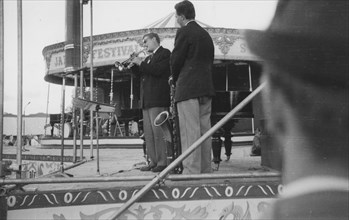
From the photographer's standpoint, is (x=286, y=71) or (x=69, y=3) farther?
(x=69, y=3)

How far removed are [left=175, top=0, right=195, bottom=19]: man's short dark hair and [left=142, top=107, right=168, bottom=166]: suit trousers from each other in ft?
3.68

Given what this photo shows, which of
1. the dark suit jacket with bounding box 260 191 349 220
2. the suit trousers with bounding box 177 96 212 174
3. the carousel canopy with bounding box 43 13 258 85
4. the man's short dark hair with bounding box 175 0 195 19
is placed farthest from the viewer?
the carousel canopy with bounding box 43 13 258 85

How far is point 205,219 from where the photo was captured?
1806 millimetres

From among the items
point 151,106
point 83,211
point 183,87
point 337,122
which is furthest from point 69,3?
point 337,122

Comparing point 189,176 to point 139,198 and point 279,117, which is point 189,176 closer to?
point 139,198

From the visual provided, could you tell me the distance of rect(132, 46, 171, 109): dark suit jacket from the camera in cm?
335

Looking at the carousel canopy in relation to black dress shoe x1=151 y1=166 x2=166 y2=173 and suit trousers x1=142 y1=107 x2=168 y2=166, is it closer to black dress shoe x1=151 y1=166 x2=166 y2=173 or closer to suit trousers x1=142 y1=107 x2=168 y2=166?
suit trousers x1=142 y1=107 x2=168 y2=166

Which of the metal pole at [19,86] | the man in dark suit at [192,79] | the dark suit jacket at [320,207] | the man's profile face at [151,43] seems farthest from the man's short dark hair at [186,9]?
the dark suit jacket at [320,207]

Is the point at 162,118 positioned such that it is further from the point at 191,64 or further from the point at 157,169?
the point at 191,64

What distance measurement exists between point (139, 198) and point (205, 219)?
38cm

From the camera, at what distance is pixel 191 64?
2596 mm

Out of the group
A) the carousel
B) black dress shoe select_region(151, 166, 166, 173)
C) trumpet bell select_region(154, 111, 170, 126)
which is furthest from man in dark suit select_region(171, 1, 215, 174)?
the carousel

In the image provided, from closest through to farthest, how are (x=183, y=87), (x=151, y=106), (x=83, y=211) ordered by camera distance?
(x=83, y=211), (x=183, y=87), (x=151, y=106)

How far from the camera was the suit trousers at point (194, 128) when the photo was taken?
241 cm
